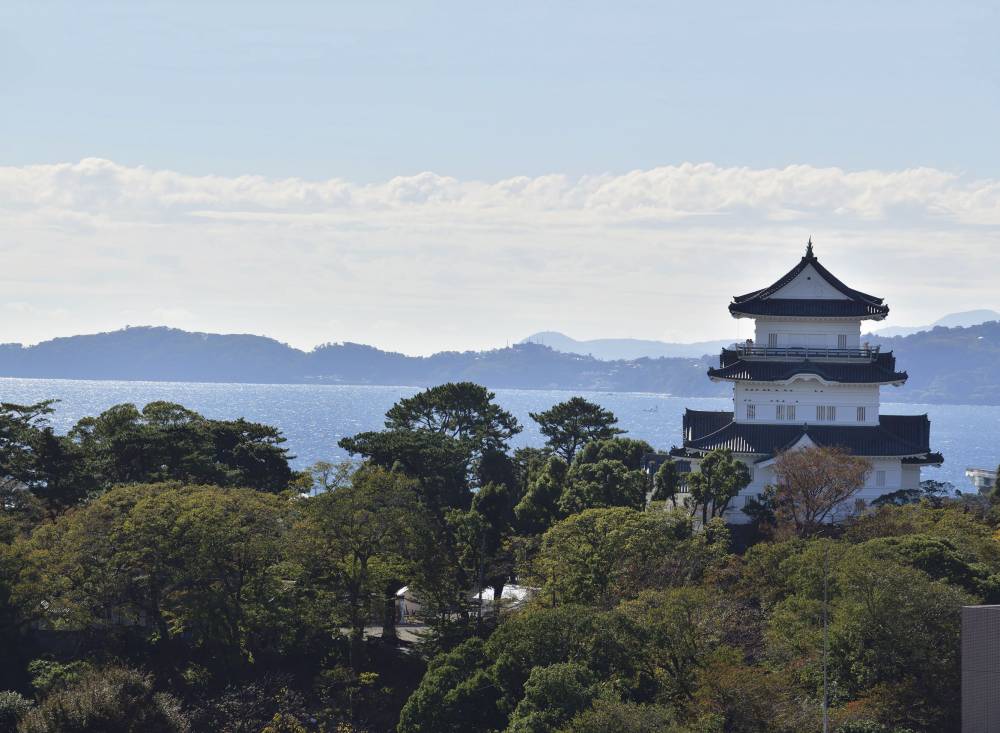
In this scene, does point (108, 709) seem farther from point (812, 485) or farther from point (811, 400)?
point (811, 400)

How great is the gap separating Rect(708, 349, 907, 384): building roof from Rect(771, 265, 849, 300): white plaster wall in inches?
96.4

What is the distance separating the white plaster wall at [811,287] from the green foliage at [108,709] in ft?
91.7

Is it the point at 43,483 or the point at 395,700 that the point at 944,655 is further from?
the point at 43,483

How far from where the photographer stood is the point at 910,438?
51.1 m

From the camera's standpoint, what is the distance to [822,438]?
161ft

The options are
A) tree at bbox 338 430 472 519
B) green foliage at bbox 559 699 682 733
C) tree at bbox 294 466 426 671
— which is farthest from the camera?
tree at bbox 338 430 472 519

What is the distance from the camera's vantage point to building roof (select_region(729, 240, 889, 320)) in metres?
50.6

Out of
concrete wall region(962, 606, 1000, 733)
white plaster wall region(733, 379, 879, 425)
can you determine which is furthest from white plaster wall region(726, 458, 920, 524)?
concrete wall region(962, 606, 1000, 733)

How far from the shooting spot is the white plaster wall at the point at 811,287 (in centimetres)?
5091

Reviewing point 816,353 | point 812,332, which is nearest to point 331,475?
point 816,353

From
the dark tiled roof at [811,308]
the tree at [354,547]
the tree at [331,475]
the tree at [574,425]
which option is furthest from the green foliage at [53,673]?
the tree at [574,425]

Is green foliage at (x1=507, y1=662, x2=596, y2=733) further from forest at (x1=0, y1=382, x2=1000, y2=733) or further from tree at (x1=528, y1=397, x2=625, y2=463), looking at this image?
tree at (x1=528, y1=397, x2=625, y2=463)

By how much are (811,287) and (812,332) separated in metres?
1.67

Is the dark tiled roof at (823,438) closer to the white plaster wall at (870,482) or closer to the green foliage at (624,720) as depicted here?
the white plaster wall at (870,482)
